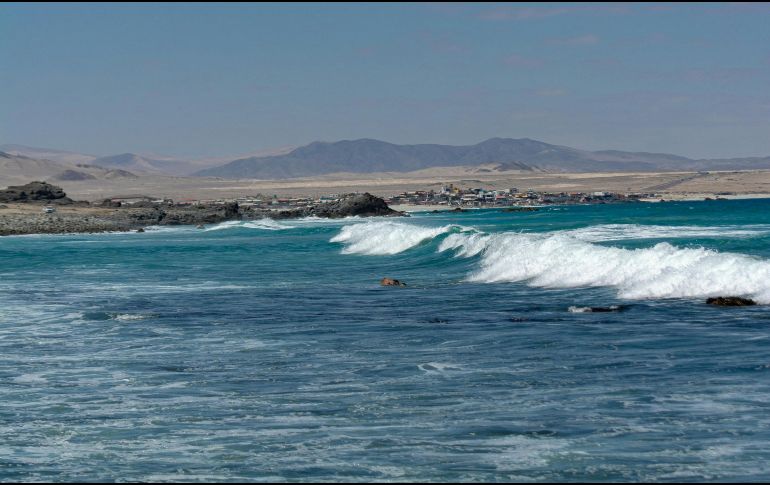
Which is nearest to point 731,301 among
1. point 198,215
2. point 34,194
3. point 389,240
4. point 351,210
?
point 389,240

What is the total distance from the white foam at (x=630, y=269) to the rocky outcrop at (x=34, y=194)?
305ft

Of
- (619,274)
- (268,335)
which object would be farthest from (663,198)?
(268,335)

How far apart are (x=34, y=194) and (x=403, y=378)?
119 meters

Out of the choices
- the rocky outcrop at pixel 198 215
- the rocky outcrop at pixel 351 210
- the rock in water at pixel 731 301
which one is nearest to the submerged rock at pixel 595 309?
the rock in water at pixel 731 301

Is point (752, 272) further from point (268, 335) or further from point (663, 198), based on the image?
point (663, 198)

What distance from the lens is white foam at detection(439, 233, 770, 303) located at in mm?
28031

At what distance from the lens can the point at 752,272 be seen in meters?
27.7

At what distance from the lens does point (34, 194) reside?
12875 cm

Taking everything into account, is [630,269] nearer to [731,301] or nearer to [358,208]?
[731,301]

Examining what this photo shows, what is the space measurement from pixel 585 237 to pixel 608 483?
157 ft

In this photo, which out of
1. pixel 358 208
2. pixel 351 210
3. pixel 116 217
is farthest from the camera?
pixel 358 208

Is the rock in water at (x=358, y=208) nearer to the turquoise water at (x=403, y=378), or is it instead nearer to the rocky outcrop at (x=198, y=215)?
the rocky outcrop at (x=198, y=215)

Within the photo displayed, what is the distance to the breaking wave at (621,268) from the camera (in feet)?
92.1

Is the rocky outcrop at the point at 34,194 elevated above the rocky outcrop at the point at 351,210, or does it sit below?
above
